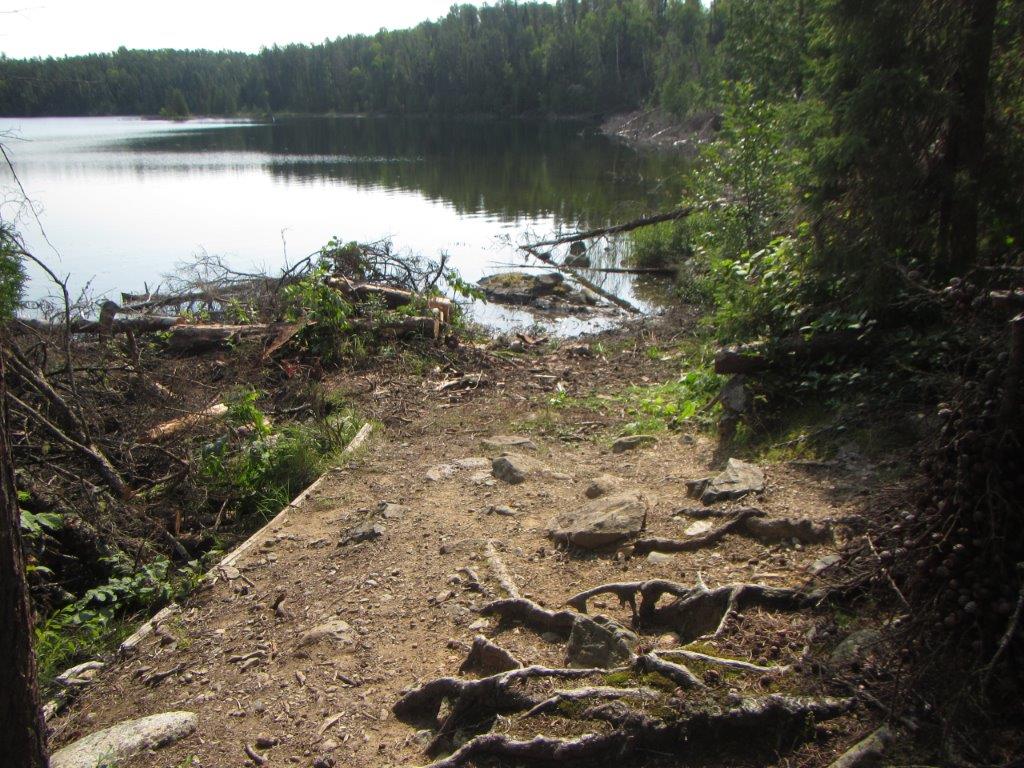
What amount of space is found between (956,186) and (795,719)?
448 cm

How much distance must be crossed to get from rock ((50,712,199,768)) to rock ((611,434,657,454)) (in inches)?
158

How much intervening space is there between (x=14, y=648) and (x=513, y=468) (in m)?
3.97

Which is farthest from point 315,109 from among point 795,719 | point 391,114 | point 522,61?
point 795,719

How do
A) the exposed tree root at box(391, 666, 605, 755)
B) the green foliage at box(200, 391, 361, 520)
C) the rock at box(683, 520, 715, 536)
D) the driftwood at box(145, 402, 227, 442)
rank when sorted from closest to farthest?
the exposed tree root at box(391, 666, 605, 755)
the rock at box(683, 520, 715, 536)
the green foliage at box(200, 391, 361, 520)
the driftwood at box(145, 402, 227, 442)

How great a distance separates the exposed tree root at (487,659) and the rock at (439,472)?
2.80 meters

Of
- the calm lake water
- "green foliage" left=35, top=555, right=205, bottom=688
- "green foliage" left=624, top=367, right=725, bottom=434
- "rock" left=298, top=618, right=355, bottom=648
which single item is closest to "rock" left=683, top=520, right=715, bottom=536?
"rock" left=298, top=618, right=355, bottom=648

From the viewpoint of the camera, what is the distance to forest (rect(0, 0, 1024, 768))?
2736 millimetres

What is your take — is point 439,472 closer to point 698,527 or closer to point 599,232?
point 698,527

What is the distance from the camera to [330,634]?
4.37m

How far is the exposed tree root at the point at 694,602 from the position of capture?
11.5ft

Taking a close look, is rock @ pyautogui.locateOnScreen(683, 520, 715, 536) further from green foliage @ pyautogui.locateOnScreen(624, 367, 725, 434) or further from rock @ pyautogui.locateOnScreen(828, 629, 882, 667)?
green foliage @ pyautogui.locateOnScreen(624, 367, 725, 434)

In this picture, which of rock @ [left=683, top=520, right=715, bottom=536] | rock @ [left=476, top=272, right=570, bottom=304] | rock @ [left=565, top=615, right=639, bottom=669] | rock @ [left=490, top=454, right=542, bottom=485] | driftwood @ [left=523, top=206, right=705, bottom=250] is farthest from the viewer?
driftwood @ [left=523, top=206, right=705, bottom=250]

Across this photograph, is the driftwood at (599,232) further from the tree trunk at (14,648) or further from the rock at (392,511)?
the tree trunk at (14,648)

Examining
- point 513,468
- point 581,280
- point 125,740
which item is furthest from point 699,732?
point 581,280
